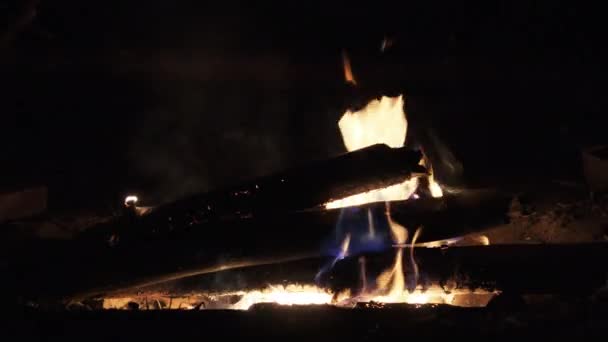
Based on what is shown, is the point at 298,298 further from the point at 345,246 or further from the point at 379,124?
the point at 379,124

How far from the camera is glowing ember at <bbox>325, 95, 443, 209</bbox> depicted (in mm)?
3326

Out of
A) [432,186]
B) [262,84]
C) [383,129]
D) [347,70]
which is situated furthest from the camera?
[262,84]

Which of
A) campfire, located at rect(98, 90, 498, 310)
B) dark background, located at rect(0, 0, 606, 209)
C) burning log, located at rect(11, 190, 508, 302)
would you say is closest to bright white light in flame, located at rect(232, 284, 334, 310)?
campfire, located at rect(98, 90, 498, 310)

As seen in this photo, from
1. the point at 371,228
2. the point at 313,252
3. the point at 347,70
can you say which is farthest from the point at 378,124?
the point at 313,252

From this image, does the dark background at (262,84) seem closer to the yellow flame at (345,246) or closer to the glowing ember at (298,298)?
the glowing ember at (298,298)

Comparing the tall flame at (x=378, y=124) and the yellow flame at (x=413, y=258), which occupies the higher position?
the tall flame at (x=378, y=124)

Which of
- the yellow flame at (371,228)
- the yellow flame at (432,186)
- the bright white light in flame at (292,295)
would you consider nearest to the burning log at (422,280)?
the bright white light in flame at (292,295)

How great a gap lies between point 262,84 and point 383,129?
3.61 feet

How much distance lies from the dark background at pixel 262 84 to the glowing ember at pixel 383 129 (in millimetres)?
232

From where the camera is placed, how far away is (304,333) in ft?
6.58

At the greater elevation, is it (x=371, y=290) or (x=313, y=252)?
(x=313, y=252)

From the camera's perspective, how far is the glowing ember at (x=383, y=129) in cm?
333

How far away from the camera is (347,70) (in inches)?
159

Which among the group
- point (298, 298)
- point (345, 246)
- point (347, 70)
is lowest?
point (298, 298)
